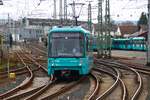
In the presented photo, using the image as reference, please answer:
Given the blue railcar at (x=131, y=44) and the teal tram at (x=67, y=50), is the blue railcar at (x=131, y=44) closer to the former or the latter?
the blue railcar at (x=131, y=44)

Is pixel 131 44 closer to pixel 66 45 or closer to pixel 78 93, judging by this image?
pixel 66 45

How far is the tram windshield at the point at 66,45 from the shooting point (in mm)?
23500

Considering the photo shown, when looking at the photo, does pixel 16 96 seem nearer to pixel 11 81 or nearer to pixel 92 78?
pixel 11 81

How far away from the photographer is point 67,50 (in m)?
23.5

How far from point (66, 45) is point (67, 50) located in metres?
0.25

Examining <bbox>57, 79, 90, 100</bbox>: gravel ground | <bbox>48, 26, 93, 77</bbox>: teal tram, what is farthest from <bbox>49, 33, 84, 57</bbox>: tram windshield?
<bbox>57, 79, 90, 100</bbox>: gravel ground

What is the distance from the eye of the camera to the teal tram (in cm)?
2342

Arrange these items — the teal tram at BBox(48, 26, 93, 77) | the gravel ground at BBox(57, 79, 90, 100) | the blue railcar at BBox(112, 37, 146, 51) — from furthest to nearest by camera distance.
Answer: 1. the blue railcar at BBox(112, 37, 146, 51)
2. the teal tram at BBox(48, 26, 93, 77)
3. the gravel ground at BBox(57, 79, 90, 100)

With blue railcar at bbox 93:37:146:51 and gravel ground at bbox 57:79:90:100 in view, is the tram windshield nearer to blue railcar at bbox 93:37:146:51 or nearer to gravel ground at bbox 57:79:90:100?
gravel ground at bbox 57:79:90:100

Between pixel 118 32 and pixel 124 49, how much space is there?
238 feet

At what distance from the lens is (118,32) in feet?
517

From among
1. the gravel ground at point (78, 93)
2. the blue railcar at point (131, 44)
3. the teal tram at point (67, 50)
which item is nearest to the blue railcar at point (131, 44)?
the blue railcar at point (131, 44)

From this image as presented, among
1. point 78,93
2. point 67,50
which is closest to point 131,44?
point 67,50

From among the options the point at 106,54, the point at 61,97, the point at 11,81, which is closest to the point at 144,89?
the point at 61,97
